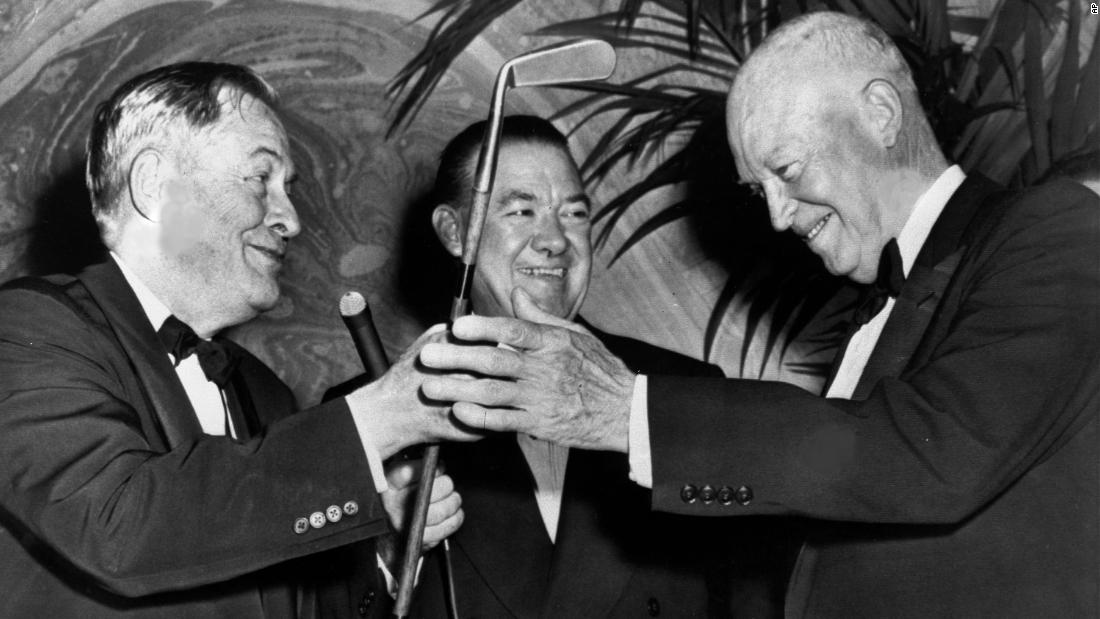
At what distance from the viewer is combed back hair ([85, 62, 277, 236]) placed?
6.91 feet

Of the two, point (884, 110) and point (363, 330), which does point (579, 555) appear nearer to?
point (363, 330)

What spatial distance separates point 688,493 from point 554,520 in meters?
0.82

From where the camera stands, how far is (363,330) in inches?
72.0

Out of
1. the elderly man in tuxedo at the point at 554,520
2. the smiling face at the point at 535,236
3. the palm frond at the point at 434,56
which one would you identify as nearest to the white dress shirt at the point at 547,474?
the elderly man in tuxedo at the point at 554,520

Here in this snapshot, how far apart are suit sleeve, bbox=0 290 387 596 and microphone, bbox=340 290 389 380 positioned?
0.14m

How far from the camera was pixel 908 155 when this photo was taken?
207 cm

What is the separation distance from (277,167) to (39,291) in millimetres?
496

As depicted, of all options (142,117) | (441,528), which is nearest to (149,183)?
(142,117)

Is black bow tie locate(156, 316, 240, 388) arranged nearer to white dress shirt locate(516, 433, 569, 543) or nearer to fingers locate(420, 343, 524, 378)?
fingers locate(420, 343, 524, 378)

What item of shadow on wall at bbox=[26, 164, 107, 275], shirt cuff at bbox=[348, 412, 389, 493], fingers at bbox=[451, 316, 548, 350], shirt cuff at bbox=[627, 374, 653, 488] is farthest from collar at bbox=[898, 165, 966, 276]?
shadow on wall at bbox=[26, 164, 107, 275]

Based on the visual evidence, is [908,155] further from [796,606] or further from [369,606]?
[369,606]

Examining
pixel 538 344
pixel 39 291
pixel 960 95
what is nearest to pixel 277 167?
pixel 39 291

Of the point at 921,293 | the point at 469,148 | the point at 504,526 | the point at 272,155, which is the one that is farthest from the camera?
the point at 469,148

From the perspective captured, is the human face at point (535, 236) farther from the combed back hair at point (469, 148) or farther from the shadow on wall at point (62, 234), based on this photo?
the shadow on wall at point (62, 234)
